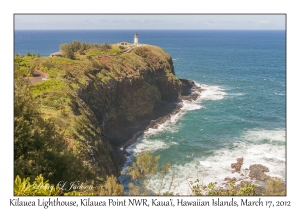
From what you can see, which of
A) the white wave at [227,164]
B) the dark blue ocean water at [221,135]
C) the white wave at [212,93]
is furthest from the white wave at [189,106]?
the white wave at [227,164]

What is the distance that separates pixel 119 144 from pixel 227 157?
56.7 ft

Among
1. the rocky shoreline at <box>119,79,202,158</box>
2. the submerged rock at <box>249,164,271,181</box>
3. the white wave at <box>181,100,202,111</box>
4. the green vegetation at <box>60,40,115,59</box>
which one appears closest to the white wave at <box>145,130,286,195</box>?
the submerged rock at <box>249,164,271,181</box>

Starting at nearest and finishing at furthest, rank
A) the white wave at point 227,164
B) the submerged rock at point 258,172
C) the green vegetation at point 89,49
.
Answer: the white wave at point 227,164 → the submerged rock at point 258,172 → the green vegetation at point 89,49

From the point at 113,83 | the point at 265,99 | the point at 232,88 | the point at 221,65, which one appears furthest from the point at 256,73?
the point at 113,83

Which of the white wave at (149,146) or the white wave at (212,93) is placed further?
the white wave at (212,93)

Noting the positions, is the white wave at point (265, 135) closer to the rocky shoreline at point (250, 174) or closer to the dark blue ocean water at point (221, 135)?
the dark blue ocean water at point (221, 135)

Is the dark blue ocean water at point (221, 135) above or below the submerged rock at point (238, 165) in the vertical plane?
above

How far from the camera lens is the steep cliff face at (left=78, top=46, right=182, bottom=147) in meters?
45.3

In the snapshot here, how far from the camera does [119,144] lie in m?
45.3

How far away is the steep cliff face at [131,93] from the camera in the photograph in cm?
4528

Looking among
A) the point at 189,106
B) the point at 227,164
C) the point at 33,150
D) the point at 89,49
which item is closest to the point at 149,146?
the point at 227,164

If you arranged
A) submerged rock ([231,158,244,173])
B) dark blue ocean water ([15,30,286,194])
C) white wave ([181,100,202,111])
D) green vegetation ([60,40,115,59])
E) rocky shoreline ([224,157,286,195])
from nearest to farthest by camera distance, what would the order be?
rocky shoreline ([224,157,286,195]) → submerged rock ([231,158,244,173]) → dark blue ocean water ([15,30,286,194]) → white wave ([181,100,202,111]) → green vegetation ([60,40,115,59])

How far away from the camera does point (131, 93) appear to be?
5675 centimetres

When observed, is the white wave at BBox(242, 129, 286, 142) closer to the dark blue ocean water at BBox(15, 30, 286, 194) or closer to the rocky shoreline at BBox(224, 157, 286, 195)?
the dark blue ocean water at BBox(15, 30, 286, 194)
